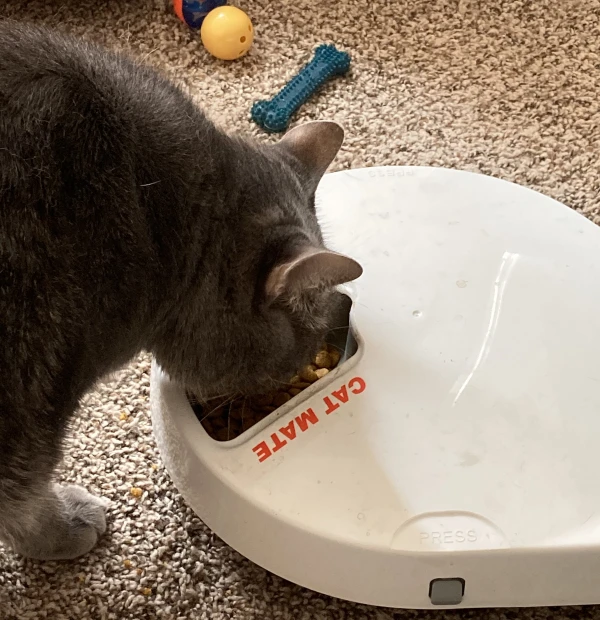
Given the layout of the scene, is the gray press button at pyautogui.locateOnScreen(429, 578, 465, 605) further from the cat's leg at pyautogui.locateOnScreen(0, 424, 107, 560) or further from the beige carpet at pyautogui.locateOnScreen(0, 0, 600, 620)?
the cat's leg at pyautogui.locateOnScreen(0, 424, 107, 560)

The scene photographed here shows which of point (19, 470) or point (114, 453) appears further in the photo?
point (114, 453)

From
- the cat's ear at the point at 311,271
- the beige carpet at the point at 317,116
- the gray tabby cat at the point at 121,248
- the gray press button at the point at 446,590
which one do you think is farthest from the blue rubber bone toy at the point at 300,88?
the gray press button at the point at 446,590

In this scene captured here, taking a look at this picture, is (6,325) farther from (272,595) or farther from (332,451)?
(272,595)

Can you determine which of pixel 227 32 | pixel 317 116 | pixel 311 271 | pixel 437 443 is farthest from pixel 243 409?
pixel 227 32

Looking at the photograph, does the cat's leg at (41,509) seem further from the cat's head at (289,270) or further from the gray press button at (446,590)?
the gray press button at (446,590)

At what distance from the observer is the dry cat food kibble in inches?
45.5

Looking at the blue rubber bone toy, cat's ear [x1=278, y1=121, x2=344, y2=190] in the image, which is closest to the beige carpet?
the blue rubber bone toy

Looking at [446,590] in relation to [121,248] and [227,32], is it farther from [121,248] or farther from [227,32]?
[227,32]

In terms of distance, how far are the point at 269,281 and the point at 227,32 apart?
39.6 inches

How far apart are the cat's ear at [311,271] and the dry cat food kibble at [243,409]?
29 cm

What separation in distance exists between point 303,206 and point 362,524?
0.42 metres

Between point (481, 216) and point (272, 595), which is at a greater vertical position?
point (481, 216)

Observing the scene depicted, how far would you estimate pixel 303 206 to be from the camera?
1.02 metres

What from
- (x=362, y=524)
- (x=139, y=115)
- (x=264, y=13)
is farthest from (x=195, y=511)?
(x=264, y=13)
